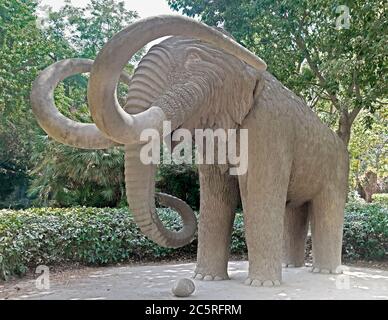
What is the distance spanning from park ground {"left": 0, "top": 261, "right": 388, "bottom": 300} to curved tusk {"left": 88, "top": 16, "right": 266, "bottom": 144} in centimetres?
187

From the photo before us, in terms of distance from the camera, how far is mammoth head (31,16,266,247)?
331cm

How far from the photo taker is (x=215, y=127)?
487 cm

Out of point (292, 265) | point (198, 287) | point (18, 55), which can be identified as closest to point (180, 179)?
point (292, 265)

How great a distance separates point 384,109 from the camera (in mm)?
11984

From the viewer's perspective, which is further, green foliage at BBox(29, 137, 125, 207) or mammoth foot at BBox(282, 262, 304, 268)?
green foliage at BBox(29, 137, 125, 207)

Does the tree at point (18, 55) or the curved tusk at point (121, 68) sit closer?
the curved tusk at point (121, 68)

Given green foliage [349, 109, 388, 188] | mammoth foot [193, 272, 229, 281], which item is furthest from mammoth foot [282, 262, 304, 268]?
green foliage [349, 109, 388, 188]

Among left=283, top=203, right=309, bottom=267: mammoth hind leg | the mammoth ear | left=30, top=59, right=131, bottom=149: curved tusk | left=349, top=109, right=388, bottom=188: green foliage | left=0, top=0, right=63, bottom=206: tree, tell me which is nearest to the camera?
left=30, top=59, right=131, bottom=149: curved tusk

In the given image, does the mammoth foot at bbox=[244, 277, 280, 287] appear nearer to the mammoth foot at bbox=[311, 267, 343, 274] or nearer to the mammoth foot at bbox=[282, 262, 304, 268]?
the mammoth foot at bbox=[311, 267, 343, 274]

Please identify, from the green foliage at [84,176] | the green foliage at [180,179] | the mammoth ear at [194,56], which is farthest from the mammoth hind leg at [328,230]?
the green foliage at [84,176]

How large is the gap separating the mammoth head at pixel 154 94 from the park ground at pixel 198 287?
78 centimetres

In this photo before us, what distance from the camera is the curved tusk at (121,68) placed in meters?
3.22

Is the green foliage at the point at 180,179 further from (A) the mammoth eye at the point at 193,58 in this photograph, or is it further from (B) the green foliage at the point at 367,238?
(A) the mammoth eye at the point at 193,58

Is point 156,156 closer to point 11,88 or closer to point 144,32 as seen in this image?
point 144,32
